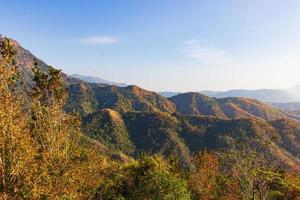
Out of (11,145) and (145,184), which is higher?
(11,145)

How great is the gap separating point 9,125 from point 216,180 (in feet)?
260

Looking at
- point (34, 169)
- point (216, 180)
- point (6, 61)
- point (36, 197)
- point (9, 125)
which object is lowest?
point (216, 180)

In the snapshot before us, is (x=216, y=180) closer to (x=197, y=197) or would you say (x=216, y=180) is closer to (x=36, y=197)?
(x=197, y=197)

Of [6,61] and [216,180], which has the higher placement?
[6,61]

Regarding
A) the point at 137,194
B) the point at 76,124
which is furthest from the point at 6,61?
the point at 137,194

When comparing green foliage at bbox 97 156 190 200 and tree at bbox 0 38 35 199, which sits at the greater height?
tree at bbox 0 38 35 199

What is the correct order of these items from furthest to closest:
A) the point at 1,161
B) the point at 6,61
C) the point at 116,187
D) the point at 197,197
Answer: the point at 197,197, the point at 116,187, the point at 6,61, the point at 1,161

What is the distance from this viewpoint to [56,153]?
43594 mm

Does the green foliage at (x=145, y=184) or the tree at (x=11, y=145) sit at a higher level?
the tree at (x=11, y=145)

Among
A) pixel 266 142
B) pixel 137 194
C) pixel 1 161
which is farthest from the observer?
pixel 137 194

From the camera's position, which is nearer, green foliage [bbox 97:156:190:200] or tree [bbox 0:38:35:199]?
tree [bbox 0:38:35:199]

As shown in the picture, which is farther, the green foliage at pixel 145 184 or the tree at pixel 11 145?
the green foliage at pixel 145 184

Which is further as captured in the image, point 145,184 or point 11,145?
point 145,184

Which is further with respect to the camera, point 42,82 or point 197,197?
point 197,197
